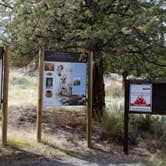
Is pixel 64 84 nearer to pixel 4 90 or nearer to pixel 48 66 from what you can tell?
pixel 48 66

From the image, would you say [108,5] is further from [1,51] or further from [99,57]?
[1,51]

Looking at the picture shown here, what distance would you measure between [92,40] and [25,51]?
84.2 inches

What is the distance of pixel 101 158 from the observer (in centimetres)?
921

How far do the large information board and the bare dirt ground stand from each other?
1.02 metres

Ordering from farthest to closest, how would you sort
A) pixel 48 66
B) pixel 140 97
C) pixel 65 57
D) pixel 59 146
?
pixel 65 57
pixel 48 66
pixel 140 97
pixel 59 146

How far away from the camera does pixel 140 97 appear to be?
32.9ft

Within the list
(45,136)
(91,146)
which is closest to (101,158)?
(91,146)

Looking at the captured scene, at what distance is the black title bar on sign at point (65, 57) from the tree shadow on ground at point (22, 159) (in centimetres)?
243

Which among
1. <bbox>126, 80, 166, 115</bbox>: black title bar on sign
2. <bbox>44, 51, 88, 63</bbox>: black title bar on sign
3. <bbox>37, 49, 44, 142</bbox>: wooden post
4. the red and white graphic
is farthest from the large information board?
<bbox>126, 80, 166, 115</bbox>: black title bar on sign

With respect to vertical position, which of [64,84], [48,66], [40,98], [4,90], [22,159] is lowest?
[22,159]

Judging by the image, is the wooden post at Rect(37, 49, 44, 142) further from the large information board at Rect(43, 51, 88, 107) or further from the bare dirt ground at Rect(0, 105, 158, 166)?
the bare dirt ground at Rect(0, 105, 158, 166)

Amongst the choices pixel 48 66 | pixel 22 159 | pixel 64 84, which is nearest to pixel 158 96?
pixel 64 84

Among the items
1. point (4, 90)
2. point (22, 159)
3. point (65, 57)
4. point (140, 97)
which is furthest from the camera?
point (65, 57)

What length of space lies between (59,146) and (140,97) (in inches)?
90.3
